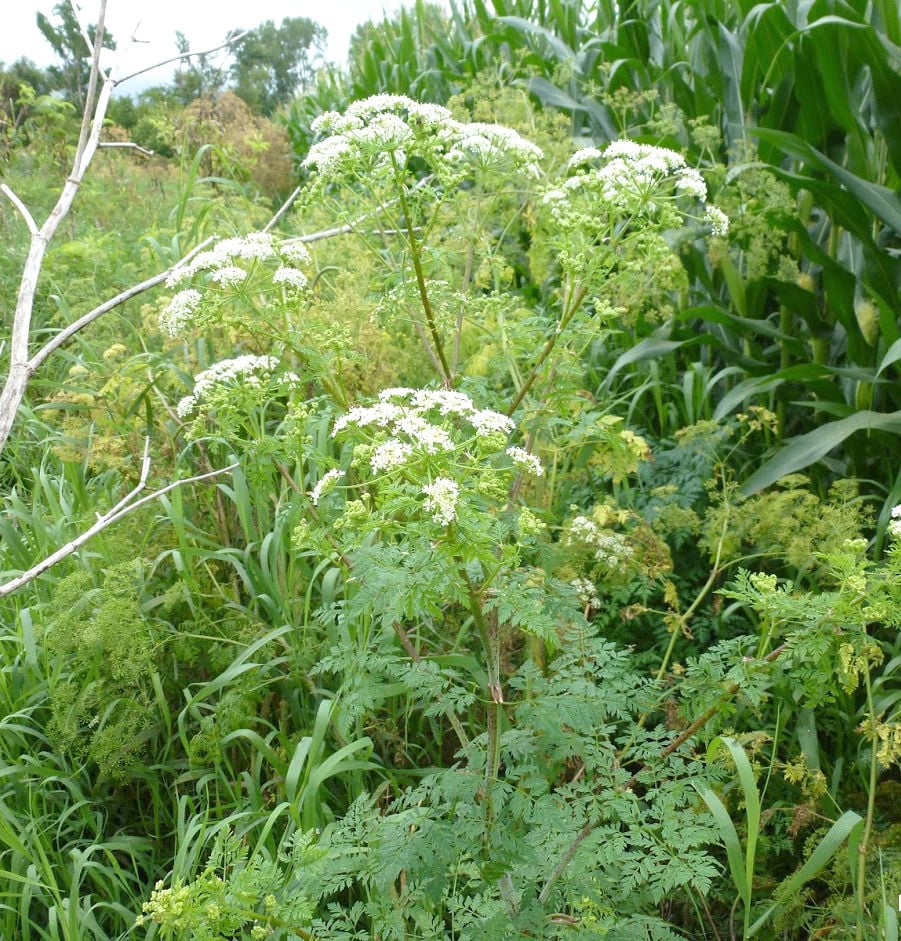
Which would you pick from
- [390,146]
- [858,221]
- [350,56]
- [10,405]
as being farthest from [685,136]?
[350,56]

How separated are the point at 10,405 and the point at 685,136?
3.63 meters

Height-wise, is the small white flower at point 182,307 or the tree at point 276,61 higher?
the tree at point 276,61

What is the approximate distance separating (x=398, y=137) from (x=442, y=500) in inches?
39.6

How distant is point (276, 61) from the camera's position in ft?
86.0

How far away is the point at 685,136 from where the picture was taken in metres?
4.36

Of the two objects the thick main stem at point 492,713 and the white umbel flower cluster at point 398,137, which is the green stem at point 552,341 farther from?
the thick main stem at point 492,713

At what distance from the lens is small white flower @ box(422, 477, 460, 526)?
1.26 m

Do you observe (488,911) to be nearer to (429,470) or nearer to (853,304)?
(429,470)

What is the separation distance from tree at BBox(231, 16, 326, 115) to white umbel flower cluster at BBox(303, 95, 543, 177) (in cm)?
1385

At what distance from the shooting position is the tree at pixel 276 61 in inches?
750

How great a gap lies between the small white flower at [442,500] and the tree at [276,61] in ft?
49.2

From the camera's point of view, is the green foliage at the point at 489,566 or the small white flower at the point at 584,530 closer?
the green foliage at the point at 489,566

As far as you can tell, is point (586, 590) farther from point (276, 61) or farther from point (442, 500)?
point (276, 61)

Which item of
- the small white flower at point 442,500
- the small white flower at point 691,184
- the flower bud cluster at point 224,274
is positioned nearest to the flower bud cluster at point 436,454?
the small white flower at point 442,500
